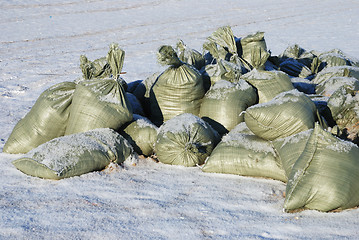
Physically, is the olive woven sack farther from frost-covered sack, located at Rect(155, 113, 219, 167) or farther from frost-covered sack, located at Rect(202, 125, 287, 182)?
frost-covered sack, located at Rect(202, 125, 287, 182)

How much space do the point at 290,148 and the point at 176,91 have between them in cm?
123

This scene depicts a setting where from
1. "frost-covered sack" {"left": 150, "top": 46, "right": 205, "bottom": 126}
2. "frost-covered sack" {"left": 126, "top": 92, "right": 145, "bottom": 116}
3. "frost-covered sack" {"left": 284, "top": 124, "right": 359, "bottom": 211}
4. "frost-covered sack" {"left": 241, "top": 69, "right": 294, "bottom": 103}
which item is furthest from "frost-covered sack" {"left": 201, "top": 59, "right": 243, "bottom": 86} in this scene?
"frost-covered sack" {"left": 284, "top": 124, "right": 359, "bottom": 211}

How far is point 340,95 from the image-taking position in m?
3.35

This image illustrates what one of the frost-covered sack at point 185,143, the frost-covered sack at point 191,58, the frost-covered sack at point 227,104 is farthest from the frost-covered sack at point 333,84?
the frost-covered sack at point 185,143

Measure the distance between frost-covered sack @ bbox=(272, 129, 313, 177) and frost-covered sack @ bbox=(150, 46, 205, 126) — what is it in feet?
3.26

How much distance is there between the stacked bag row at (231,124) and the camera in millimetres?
2367

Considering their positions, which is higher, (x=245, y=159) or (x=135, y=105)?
(x=135, y=105)

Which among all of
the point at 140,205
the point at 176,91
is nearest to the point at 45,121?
the point at 176,91

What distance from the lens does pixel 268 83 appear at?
3.72m

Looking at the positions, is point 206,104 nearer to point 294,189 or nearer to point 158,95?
point 158,95

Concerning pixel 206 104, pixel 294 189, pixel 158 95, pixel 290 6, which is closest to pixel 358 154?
pixel 294 189

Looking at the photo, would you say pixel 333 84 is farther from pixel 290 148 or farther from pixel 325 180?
pixel 325 180

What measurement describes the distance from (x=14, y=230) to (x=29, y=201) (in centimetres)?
42

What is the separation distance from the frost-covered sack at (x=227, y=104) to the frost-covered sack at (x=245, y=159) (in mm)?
402
